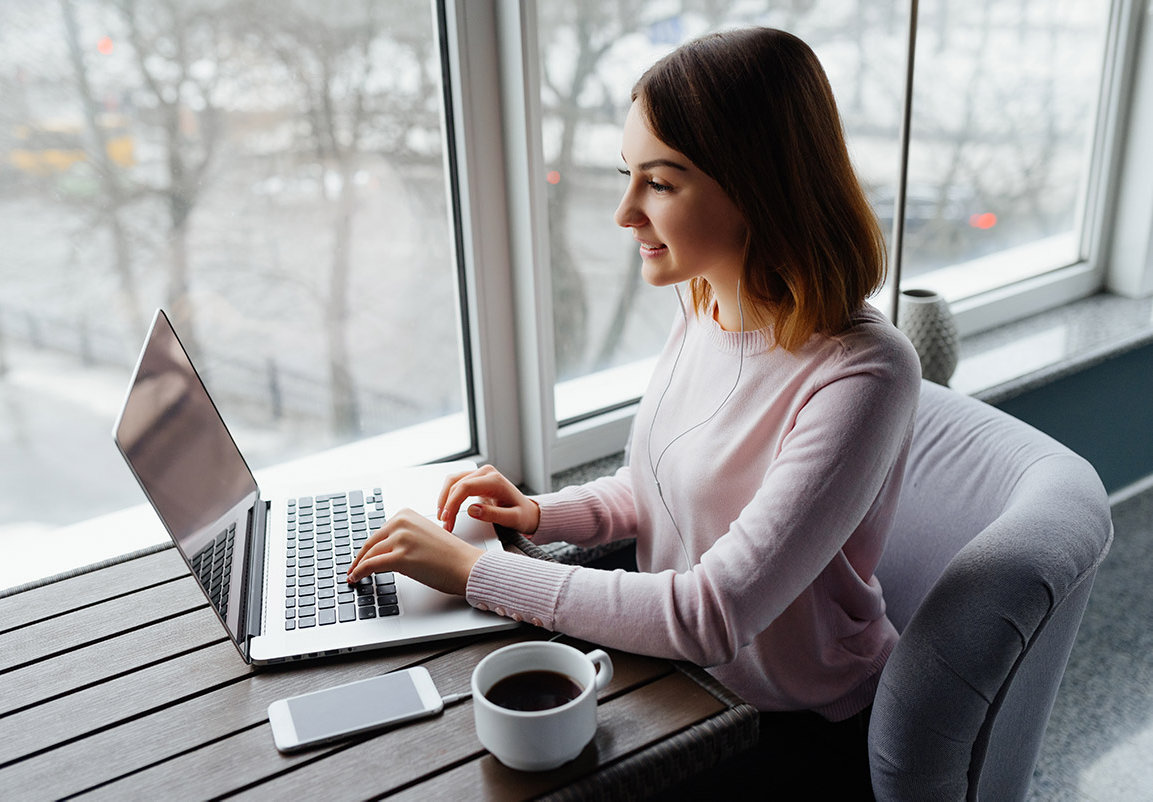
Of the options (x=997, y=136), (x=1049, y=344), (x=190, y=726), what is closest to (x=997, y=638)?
(x=190, y=726)

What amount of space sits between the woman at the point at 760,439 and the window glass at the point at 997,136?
112cm

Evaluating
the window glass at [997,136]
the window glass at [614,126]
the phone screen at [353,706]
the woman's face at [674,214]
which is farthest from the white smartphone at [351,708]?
the window glass at [997,136]

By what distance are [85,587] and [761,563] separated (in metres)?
0.75

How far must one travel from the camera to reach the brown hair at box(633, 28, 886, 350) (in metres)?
0.98

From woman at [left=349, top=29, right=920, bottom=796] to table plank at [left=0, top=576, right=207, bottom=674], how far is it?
9.2 inches

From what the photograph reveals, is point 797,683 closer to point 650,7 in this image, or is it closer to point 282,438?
point 282,438

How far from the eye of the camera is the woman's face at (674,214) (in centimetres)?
101

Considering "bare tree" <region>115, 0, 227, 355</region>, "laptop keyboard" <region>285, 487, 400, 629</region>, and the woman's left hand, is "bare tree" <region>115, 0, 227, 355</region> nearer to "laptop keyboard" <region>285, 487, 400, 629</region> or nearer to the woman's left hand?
"laptop keyboard" <region>285, 487, 400, 629</region>

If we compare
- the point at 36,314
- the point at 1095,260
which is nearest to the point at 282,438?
the point at 36,314

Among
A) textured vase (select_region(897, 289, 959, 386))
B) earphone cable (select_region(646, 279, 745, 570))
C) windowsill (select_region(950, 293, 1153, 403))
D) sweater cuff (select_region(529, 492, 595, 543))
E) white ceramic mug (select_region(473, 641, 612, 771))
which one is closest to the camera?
white ceramic mug (select_region(473, 641, 612, 771))

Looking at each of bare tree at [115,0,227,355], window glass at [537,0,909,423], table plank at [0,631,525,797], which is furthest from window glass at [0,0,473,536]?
table plank at [0,631,525,797]

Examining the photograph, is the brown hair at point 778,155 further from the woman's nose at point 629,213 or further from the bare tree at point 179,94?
the bare tree at point 179,94

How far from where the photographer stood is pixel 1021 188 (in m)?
2.25

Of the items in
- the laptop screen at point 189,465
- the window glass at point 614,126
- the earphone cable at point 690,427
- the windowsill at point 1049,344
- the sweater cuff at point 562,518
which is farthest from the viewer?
the windowsill at point 1049,344
